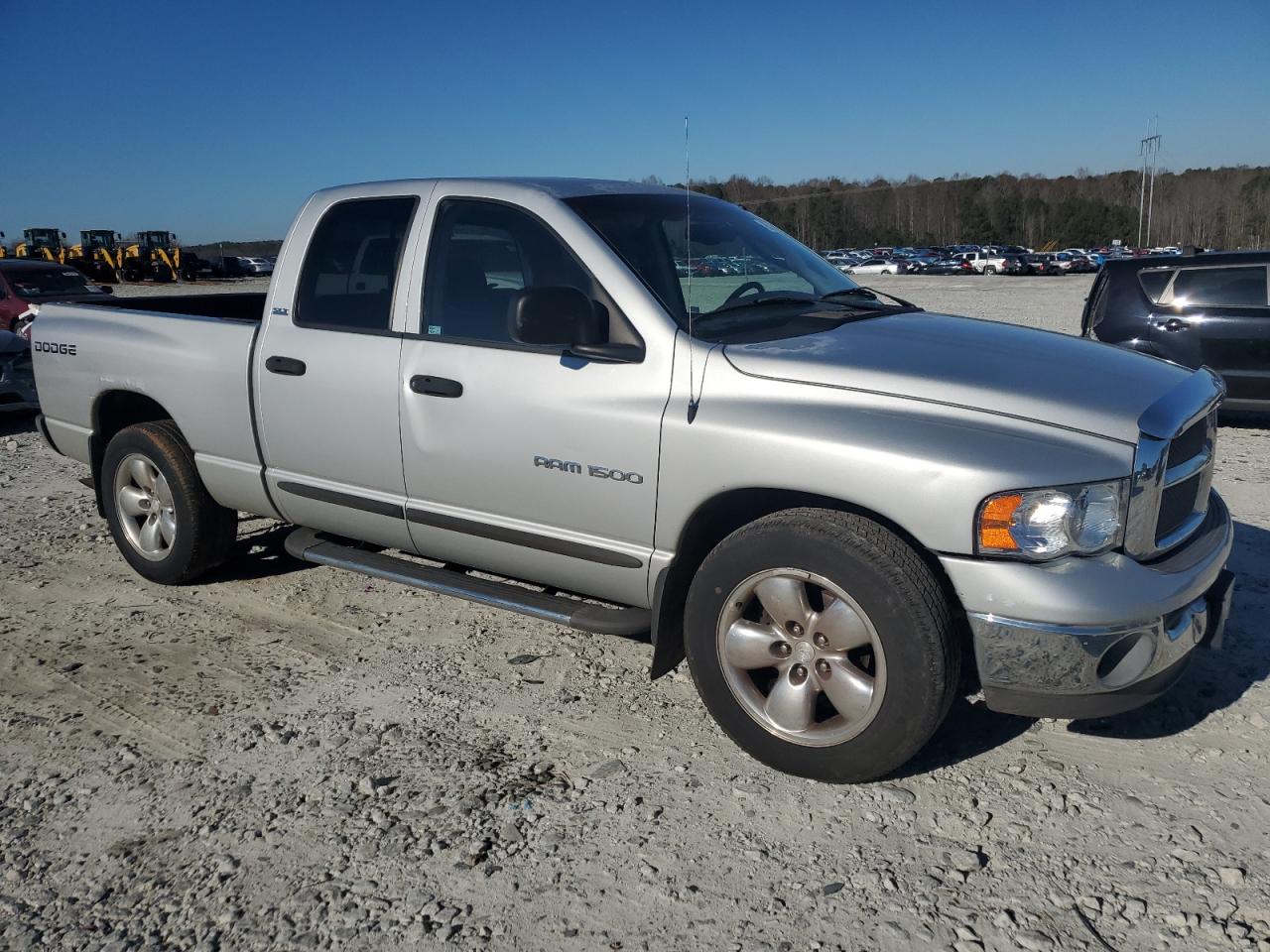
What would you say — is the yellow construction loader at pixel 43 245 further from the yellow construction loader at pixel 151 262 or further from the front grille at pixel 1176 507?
the front grille at pixel 1176 507

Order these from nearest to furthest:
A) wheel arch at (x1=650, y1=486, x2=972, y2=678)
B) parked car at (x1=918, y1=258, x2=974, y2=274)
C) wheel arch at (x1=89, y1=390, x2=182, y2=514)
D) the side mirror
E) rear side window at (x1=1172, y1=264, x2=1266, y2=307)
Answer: wheel arch at (x1=650, y1=486, x2=972, y2=678) → the side mirror → wheel arch at (x1=89, y1=390, x2=182, y2=514) → rear side window at (x1=1172, y1=264, x2=1266, y2=307) → parked car at (x1=918, y1=258, x2=974, y2=274)

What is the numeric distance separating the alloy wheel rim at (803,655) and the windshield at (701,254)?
102 cm

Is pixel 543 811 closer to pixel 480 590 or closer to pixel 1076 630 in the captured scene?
pixel 480 590

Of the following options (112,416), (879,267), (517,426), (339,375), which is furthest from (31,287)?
(879,267)

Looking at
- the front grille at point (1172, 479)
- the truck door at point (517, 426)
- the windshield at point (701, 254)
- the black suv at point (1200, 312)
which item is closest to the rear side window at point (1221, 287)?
the black suv at point (1200, 312)

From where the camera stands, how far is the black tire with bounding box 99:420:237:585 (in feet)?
16.4

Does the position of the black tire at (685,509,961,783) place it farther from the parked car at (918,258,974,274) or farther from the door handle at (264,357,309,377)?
the parked car at (918,258,974,274)

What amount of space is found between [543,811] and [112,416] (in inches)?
142

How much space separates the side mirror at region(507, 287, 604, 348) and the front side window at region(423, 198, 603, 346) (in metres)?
0.37

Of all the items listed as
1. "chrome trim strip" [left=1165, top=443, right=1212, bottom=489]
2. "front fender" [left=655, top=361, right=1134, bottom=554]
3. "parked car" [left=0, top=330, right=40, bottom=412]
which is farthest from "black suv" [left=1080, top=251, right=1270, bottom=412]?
"parked car" [left=0, top=330, right=40, bottom=412]

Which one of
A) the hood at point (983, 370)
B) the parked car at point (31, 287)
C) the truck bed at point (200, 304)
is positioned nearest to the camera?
the hood at point (983, 370)

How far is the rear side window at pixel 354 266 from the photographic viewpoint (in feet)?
14.2

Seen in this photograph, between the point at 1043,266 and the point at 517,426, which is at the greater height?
the point at 517,426

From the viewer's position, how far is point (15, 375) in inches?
404
